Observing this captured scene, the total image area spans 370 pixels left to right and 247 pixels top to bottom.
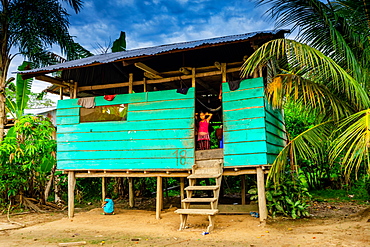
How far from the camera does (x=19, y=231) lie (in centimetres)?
784

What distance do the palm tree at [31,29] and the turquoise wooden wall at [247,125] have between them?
8.07 metres

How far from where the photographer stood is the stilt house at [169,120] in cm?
745

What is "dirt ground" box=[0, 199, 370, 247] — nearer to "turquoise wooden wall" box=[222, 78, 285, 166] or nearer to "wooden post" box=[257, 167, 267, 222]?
"wooden post" box=[257, 167, 267, 222]

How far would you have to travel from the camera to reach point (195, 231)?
21.8 ft

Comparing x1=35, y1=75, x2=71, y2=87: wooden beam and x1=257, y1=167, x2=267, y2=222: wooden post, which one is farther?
x1=35, y1=75, x2=71, y2=87: wooden beam

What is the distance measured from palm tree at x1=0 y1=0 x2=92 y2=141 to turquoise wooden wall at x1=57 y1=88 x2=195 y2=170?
3779mm

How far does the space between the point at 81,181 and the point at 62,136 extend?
15.8 ft

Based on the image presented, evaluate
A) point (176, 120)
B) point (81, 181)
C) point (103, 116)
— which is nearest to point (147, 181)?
point (81, 181)

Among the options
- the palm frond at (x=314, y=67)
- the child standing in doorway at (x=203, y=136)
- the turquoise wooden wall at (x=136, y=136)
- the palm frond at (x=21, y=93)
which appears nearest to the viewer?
the palm frond at (x=314, y=67)

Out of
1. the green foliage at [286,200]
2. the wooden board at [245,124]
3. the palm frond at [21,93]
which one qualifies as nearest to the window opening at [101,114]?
the wooden board at [245,124]

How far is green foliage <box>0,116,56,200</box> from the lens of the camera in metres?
10.7

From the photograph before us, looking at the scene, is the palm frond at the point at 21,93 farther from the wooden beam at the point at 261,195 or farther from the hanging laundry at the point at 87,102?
the wooden beam at the point at 261,195

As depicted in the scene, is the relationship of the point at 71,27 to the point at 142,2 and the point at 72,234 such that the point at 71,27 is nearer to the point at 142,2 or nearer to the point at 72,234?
the point at 142,2

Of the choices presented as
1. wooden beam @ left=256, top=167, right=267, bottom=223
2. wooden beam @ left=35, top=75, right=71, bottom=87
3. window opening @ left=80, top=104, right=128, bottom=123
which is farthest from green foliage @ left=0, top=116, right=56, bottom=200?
wooden beam @ left=256, top=167, right=267, bottom=223
